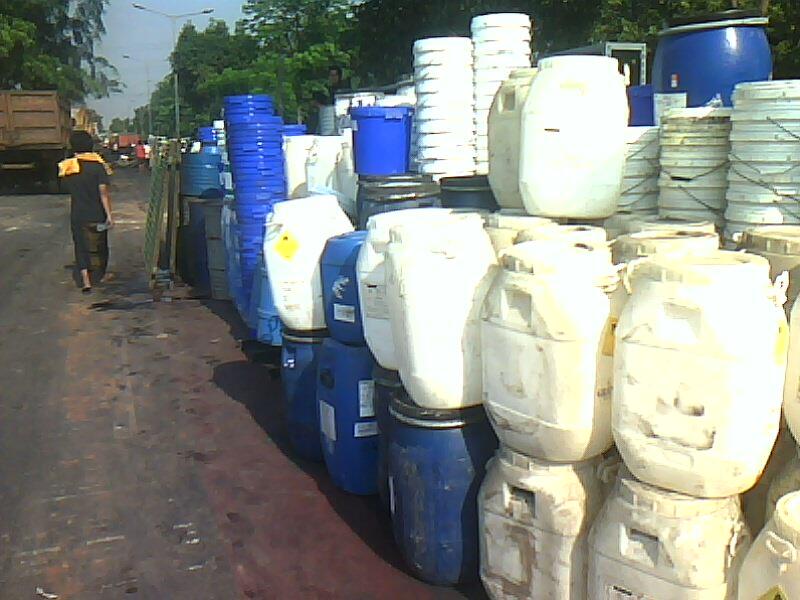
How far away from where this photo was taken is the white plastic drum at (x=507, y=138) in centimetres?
427

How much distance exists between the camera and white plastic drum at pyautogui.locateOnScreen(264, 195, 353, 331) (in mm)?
4746

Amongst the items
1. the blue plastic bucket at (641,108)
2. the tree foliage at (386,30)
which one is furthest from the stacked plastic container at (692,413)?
the tree foliage at (386,30)

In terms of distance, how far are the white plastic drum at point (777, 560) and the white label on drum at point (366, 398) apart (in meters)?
2.10

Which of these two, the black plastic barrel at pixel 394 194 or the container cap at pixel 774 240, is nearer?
the container cap at pixel 774 240

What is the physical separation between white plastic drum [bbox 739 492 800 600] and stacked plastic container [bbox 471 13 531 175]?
382 centimetres

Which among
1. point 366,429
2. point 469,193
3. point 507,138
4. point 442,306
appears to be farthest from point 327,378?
point 507,138

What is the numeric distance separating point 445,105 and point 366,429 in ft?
8.35

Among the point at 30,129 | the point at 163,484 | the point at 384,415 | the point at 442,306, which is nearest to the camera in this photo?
the point at 442,306

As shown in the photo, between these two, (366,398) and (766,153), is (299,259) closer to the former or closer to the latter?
(366,398)

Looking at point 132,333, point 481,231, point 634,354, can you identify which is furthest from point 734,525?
point 132,333

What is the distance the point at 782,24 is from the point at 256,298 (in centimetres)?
1129

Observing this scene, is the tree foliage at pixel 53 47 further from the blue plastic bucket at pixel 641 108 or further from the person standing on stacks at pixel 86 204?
the blue plastic bucket at pixel 641 108

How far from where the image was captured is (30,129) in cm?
2272

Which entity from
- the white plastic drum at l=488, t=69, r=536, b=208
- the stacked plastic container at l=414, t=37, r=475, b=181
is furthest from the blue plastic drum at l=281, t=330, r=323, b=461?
the stacked plastic container at l=414, t=37, r=475, b=181
